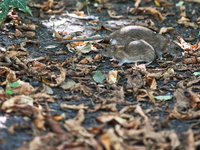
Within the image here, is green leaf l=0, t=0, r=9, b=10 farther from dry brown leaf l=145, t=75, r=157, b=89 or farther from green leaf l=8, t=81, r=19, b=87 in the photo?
dry brown leaf l=145, t=75, r=157, b=89

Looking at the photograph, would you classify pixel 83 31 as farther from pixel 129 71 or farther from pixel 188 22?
pixel 188 22

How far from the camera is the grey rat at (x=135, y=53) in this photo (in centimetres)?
481

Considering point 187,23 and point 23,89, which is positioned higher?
point 187,23

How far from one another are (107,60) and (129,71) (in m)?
0.62

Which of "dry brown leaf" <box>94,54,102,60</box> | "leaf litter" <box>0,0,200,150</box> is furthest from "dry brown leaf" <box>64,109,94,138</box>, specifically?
"dry brown leaf" <box>94,54,102,60</box>

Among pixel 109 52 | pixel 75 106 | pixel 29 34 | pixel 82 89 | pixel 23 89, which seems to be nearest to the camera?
pixel 75 106

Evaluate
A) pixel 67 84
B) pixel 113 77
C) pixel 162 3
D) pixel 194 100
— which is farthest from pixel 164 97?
pixel 162 3

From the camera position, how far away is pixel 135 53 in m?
4.81

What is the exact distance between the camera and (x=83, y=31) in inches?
241

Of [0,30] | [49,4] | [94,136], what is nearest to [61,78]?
[94,136]

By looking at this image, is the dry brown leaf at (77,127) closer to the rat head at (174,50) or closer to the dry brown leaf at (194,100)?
→ the dry brown leaf at (194,100)

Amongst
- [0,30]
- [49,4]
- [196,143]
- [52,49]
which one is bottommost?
[196,143]

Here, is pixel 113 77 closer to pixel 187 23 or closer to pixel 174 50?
pixel 174 50

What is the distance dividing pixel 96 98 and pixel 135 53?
57.2 inches
